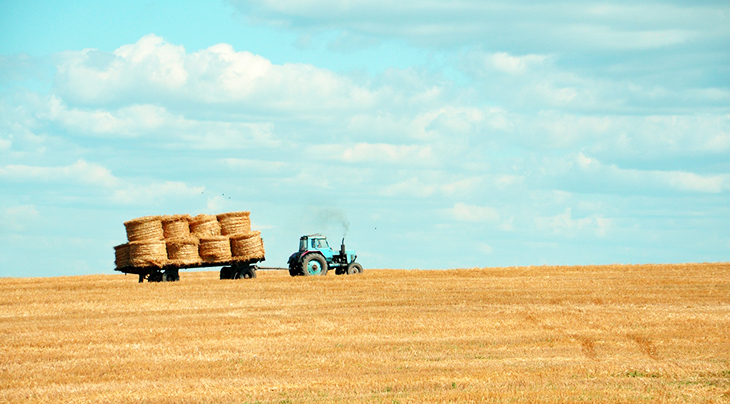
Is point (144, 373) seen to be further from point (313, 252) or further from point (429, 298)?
point (313, 252)

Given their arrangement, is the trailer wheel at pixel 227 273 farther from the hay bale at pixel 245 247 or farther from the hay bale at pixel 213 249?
the hay bale at pixel 213 249

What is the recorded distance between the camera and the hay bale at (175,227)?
31062 millimetres

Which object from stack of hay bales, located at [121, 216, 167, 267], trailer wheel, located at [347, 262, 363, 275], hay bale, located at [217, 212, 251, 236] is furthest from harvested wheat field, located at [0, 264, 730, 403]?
trailer wheel, located at [347, 262, 363, 275]

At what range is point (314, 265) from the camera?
112 ft

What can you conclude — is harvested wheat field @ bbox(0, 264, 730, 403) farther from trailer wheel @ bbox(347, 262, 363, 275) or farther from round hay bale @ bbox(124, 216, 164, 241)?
trailer wheel @ bbox(347, 262, 363, 275)

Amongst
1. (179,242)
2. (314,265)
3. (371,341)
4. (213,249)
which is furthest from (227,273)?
(371,341)

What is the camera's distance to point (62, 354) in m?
16.9

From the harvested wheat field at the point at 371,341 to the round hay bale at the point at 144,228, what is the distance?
6.30ft

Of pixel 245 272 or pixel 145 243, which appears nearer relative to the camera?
pixel 145 243

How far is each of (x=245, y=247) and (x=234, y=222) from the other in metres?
1.05

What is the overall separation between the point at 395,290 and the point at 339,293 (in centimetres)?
193

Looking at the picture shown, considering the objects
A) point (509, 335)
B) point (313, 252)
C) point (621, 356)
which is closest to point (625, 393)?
point (621, 356)

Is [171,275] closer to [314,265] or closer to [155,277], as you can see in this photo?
[155,277]

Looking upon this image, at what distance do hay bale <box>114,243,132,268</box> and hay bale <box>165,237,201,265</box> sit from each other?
1.49 metres
